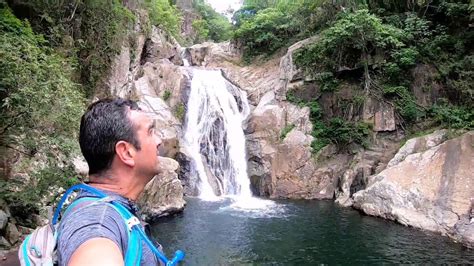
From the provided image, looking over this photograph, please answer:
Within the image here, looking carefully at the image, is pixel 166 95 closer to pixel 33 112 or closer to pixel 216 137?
pixel 216 137

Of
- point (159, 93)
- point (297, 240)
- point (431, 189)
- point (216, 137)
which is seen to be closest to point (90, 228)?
point (297, 240)

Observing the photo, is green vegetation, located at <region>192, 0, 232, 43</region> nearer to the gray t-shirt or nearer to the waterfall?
the waterfall

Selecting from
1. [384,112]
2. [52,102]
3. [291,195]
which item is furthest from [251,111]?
[52,102]

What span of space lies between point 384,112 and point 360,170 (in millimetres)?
3623

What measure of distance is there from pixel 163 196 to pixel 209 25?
115 feet

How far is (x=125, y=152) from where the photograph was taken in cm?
155

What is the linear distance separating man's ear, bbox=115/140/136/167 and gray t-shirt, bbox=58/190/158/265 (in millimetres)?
263

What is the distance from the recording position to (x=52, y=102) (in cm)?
776

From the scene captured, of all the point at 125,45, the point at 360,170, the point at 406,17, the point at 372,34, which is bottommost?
the point at 360,170

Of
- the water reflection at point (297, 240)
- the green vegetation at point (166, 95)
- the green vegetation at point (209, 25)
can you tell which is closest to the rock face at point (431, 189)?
the water reflection at point (297, 240)

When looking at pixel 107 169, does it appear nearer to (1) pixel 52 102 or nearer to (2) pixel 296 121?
(1) pixel 52 102

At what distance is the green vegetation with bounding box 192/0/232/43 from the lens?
4103cm

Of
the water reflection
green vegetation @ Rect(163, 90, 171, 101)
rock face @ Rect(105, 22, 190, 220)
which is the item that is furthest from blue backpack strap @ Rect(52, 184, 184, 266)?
green vegetation @ Rect(163, 90, 171, 101)

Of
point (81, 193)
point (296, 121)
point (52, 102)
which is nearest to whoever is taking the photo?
point (81, 193)
